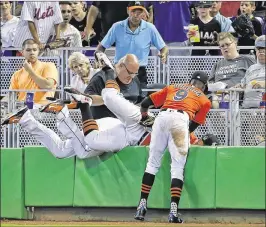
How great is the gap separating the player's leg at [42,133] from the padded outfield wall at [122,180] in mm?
117

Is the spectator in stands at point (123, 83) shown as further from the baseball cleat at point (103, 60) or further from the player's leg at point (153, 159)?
the player's leg at point (153, 159)

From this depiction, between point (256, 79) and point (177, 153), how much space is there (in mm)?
2149

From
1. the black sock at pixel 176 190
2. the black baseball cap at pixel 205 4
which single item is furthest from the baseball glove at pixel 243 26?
the black sock at pixel 176 190

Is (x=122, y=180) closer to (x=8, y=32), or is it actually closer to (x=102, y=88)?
(x=102, y=88)

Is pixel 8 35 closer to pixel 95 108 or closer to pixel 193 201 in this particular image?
pixel 95 108

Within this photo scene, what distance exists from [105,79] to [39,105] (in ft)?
4.29

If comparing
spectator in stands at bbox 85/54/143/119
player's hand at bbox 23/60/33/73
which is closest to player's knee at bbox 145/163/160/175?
spectator in stands at bbox 85/54/143/119

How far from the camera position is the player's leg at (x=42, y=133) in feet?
37.2

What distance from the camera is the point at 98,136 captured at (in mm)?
11141

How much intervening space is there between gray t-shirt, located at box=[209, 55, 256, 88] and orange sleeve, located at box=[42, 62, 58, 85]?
2312mm

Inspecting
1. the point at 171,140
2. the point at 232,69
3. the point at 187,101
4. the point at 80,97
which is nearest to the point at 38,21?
the point at 232,69

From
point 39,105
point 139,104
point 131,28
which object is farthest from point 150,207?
point 131,28

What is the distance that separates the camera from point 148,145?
1158 centimetres

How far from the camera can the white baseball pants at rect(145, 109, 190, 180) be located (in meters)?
10.7
